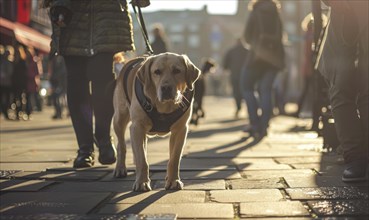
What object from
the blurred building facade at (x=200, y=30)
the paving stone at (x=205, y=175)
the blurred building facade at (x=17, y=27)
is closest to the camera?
the paving stone at (x=205, y=175)

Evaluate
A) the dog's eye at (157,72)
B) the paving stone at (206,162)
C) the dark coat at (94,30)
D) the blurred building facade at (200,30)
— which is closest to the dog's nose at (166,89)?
the dog's eye at (157,72)

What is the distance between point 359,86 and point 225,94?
49818 mm

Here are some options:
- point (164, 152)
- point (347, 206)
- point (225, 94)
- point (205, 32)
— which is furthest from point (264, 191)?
point (205, 32)

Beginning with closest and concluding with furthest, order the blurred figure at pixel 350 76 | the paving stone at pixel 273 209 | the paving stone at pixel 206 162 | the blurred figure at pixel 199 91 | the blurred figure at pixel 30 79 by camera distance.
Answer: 1. the paving stone at pixel 273 209
2. the blurred figure at pixel 350 76
3. the paving stone at pixel 206 162
4. the blurred figure at pixel 199 91
5. the blurred figure at pixel 30 79

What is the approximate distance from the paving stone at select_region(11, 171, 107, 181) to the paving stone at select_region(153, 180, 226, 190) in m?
0.49

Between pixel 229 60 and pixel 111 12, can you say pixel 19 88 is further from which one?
pixel 111 12

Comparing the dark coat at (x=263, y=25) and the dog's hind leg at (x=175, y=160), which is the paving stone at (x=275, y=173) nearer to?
the dog's hind leg at (x=175, y=160)

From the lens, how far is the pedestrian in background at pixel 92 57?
A: 15.4 ft

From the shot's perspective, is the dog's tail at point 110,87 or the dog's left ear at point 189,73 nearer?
the dog's left ear at point 189,73

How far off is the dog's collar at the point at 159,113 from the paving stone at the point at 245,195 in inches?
22.8

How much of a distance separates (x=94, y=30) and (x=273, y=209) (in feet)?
8.14

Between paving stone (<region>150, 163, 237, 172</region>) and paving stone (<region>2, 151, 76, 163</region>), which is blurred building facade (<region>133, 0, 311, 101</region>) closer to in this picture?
paving stone (<region>2, 151, 76, 163</region>)

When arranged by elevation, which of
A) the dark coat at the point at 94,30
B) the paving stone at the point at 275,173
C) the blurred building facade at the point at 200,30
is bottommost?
the blurred building facade at the point at 200,30

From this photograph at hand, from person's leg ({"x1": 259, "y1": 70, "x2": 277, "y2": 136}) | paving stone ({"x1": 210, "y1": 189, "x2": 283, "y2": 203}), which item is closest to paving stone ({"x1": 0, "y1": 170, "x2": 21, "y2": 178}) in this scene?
paving stone ({"x1": 210, "y1": 189, "x2": 283, "y2": 203})
